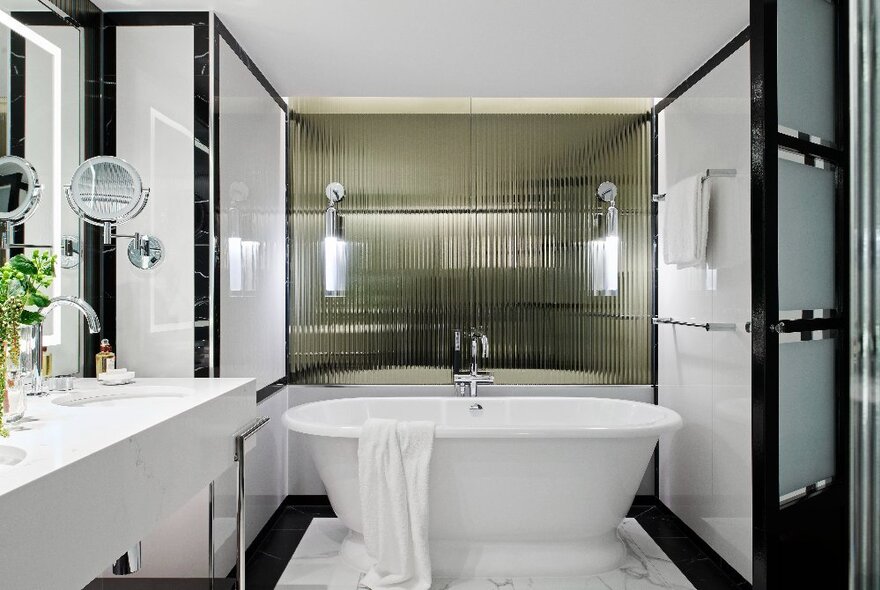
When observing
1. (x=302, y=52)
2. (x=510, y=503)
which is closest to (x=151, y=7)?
(x=302, y=52)

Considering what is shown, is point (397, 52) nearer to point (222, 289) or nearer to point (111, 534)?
point (222, 289)

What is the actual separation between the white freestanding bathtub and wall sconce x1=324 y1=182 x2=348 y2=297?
1.11m

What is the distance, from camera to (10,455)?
4.21 ft

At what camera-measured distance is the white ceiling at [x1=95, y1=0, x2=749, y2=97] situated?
8.25ft

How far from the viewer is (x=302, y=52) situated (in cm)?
298

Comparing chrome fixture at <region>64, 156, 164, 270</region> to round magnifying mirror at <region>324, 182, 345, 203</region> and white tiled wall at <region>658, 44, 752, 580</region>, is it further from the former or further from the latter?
white tiled wall at <region>658, 44, 752, 580</region>

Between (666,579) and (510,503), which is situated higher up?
(510,503)

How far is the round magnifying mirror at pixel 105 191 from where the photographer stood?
82.8 inches

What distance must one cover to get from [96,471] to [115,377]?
1.09m

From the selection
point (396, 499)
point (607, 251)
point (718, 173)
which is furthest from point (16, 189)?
point (607, 251)

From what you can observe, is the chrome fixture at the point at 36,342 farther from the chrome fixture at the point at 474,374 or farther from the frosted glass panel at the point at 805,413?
the chrome fixture at the point at 474,374

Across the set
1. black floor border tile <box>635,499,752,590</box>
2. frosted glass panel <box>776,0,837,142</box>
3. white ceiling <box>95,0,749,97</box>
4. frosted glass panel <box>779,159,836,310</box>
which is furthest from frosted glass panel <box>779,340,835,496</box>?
white ceiling <box>95,0,749,97</box>

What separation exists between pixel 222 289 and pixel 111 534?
1.51 meters

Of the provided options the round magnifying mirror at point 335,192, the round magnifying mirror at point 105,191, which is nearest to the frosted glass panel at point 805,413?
the round magnifying mirror at point 105,191
